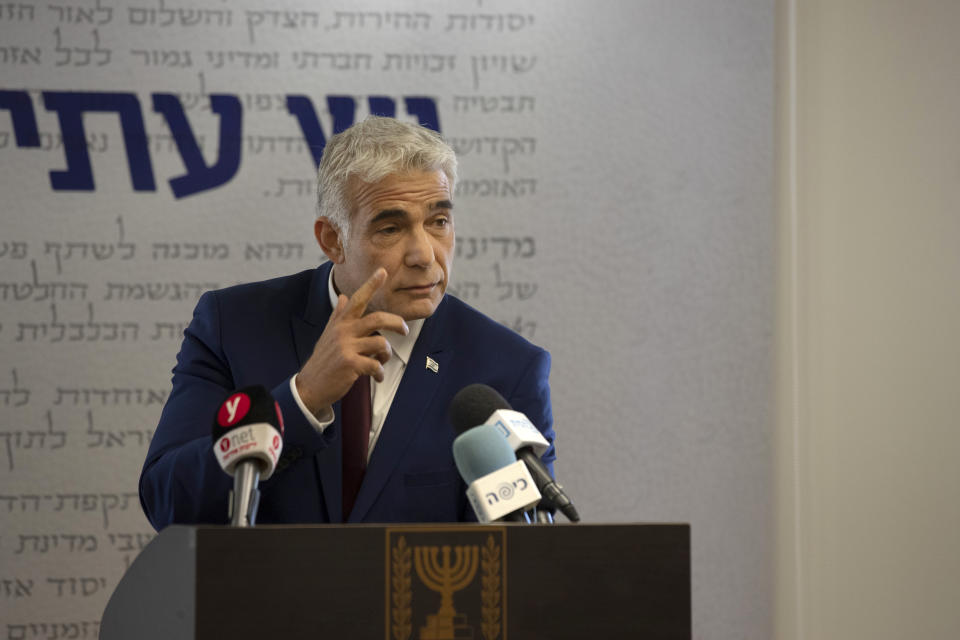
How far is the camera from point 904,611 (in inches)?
137

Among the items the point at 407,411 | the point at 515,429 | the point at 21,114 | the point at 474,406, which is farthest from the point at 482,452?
the point at 21,114

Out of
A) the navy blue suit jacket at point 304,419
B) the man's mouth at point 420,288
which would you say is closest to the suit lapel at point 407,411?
the navy blue suit jacket at point 304,419

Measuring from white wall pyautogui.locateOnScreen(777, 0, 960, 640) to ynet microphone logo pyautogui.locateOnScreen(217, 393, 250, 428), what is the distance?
8.05ft

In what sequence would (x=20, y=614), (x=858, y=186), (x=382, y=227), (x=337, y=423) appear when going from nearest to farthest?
1. (x=337, y=423)
2. (x=382, y=227)
3. (x=20, y=614)
4. (x=858, y=186)

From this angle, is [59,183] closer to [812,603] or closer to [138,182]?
[138,182]

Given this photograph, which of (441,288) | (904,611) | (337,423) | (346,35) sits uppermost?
(346,35)

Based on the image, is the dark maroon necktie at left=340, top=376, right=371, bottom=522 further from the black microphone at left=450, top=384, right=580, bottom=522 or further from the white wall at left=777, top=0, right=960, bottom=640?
the white wall at left=777, top=0, right=960, bottom=640

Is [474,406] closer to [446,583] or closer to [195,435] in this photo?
[446,583]

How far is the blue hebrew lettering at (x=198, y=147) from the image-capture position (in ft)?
11.3

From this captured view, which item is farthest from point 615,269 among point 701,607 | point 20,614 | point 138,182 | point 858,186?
point 20,614

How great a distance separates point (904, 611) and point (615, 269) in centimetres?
150

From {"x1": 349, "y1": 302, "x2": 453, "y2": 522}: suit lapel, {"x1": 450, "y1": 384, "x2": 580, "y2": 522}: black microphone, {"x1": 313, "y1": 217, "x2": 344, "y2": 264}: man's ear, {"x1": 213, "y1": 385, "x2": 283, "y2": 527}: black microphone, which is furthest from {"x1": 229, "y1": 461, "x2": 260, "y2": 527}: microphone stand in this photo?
{"x1": 313, "y1": 217, "x2": 344, "y2": 264}: man's ear

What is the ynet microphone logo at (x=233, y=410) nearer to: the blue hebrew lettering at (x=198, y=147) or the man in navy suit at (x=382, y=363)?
the man in navy suit at (x=382, y=363)

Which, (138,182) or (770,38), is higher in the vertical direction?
(770,38)
